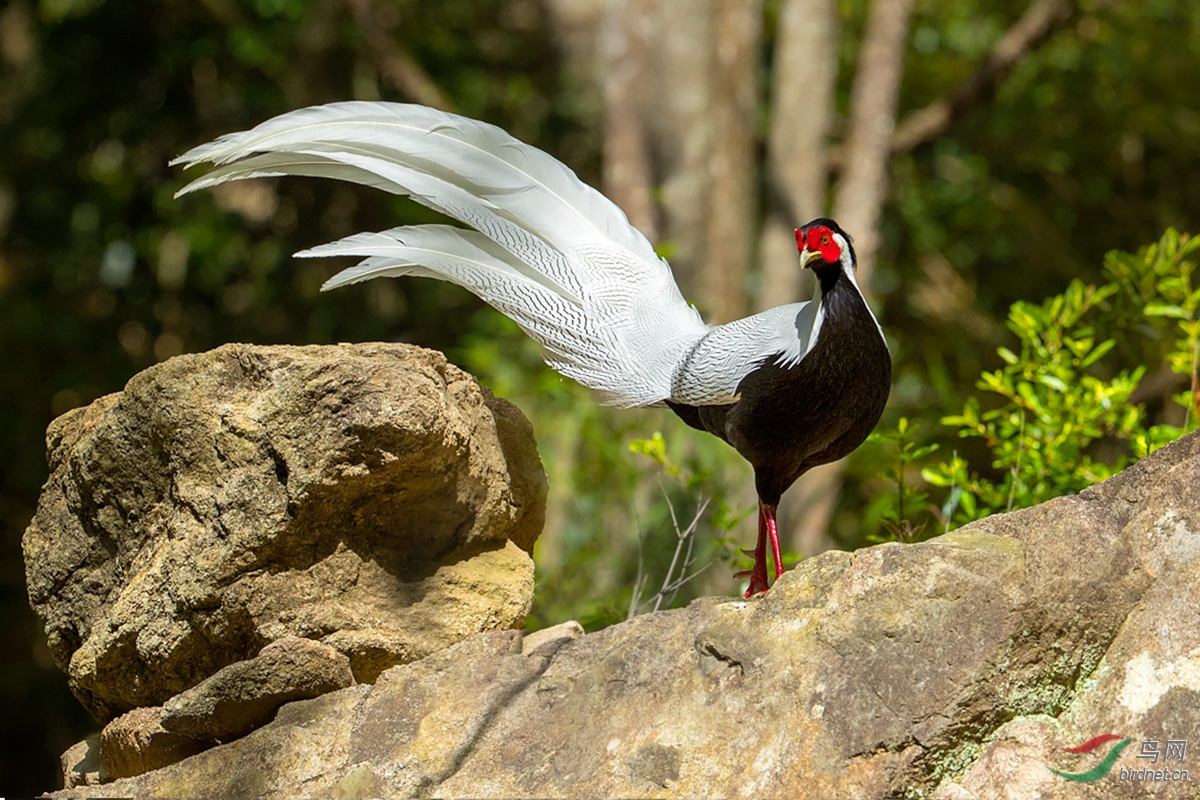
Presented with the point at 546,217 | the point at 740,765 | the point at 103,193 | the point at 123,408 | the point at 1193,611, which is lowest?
the point at 740,765

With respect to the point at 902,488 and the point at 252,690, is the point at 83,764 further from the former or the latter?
the point at 902,488

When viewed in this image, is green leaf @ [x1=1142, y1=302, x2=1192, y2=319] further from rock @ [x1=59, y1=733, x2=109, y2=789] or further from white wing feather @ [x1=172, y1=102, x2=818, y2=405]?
rock @ [x1=59, y1=733, x2=109, y2=789]

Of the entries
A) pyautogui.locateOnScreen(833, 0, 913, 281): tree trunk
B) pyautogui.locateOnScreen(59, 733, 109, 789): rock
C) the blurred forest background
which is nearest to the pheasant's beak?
pyautogui.locateOnScreen(59, 733, 109, 789): rock

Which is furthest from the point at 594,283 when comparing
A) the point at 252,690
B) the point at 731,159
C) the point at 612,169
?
the point at 731,159

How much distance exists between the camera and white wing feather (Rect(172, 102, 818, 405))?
3.66 m

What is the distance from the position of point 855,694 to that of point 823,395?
3.42 ft

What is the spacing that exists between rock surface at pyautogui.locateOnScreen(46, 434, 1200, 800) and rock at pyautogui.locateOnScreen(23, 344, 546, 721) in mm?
332

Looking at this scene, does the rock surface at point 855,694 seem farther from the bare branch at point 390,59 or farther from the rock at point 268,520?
the bare branch at point 390,59

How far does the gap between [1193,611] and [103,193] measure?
9.30m

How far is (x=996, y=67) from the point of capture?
8398 mm

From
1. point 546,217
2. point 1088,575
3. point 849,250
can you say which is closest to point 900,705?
point 1088,575

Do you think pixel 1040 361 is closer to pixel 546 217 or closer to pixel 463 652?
pixel 546 217

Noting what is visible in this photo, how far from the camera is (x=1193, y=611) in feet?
8.68

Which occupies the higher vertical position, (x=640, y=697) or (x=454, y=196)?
(x=454, y=196)
